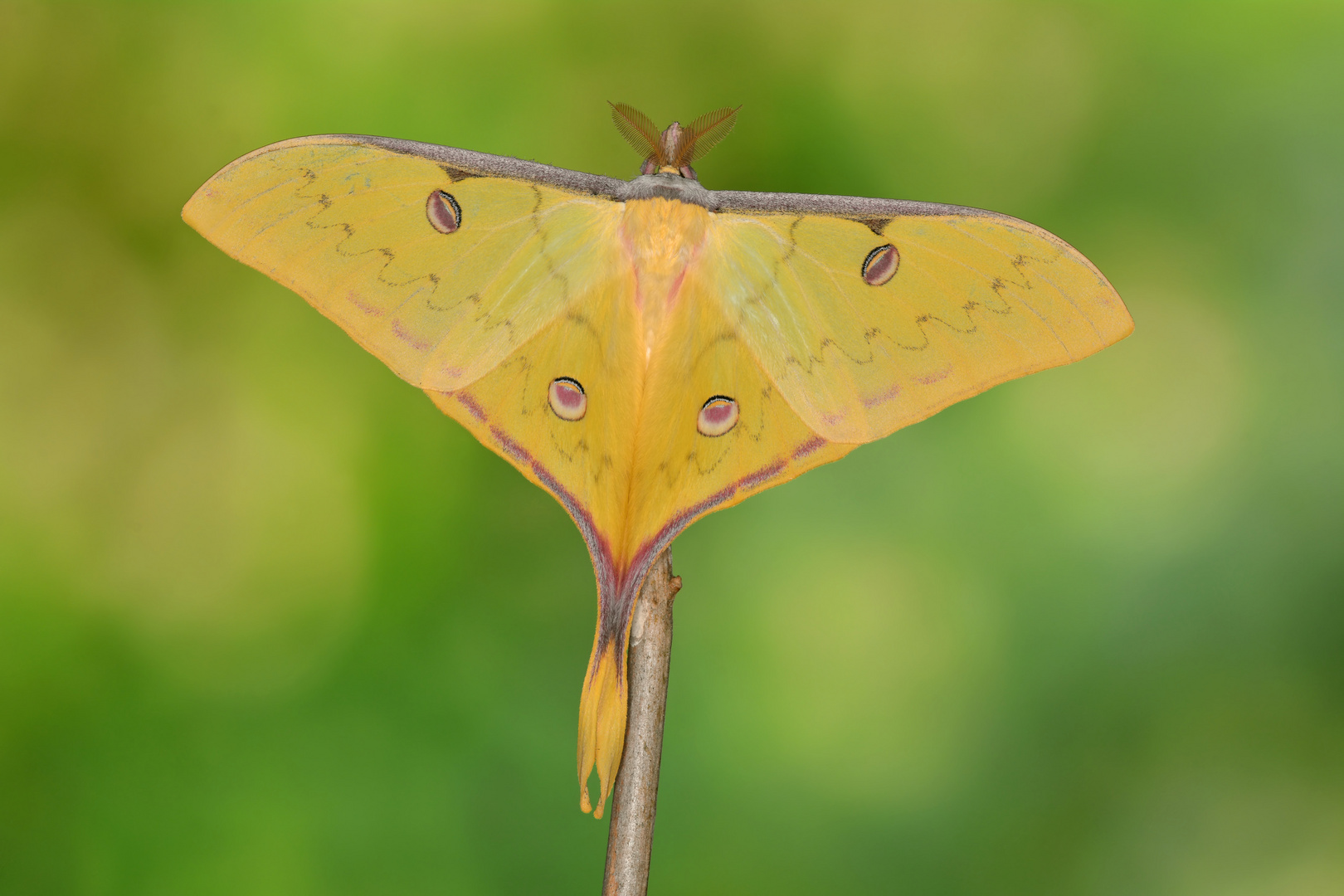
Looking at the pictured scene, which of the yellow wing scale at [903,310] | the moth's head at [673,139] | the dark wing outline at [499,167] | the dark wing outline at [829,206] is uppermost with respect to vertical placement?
the moth's head at [673,139]

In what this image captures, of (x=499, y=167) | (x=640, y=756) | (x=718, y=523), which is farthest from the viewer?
(x=718, y=523)

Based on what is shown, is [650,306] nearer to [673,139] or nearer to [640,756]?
[673,139]

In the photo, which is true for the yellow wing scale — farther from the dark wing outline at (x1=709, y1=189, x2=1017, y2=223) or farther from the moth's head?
the moth's head

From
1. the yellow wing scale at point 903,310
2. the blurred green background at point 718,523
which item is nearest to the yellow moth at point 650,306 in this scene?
→ the yellow wing scale at point 903,310

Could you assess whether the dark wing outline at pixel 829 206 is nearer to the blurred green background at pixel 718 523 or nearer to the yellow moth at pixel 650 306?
the yellow moth at pixel 650 306

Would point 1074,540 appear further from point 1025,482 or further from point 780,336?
point 780,336

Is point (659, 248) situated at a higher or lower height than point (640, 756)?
higher

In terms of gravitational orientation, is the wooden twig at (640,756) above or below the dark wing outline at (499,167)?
below

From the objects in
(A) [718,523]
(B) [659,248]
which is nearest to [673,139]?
(B) [659,248]
